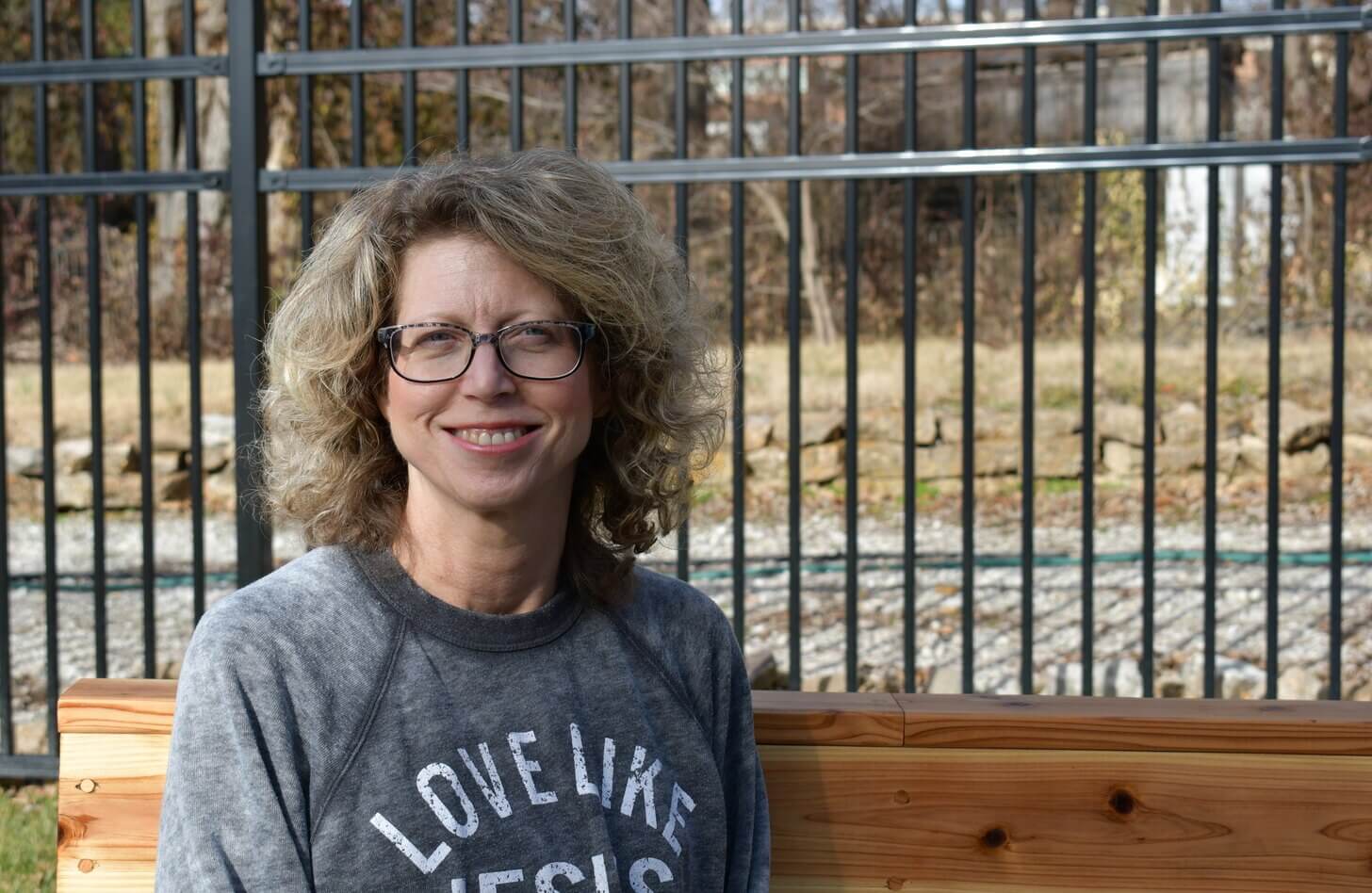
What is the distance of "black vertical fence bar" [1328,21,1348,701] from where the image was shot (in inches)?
115

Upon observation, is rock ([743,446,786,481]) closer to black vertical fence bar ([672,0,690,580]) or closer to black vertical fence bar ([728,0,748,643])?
black vertical fence bar ([728,0,748,643])

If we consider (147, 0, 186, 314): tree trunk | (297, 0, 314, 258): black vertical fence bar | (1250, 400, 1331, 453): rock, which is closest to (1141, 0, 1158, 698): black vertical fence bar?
(297, 0, 314, 258): black vertical fence bar

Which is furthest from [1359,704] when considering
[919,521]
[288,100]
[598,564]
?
[288,100]

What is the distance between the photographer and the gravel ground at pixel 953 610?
579 centimetres

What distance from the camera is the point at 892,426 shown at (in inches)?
406

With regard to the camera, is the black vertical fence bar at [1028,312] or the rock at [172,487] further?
the rock at [172,487]

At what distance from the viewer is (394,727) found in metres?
1.52

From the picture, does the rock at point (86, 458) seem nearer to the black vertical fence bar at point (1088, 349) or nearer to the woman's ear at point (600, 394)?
the black vertical fence bar at point (1088, 349)

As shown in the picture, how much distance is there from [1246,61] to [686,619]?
14217 millimetres

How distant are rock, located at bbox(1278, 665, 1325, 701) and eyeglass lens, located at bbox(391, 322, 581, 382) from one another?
4.27 metres

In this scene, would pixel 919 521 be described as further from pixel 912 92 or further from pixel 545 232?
pixel 545 232

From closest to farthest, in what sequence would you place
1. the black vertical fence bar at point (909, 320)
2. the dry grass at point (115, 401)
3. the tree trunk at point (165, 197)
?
the black vertical fence bar at point (909, 320) < the dry grass at point (115, 401) < the tree trunk at point (165, 197)

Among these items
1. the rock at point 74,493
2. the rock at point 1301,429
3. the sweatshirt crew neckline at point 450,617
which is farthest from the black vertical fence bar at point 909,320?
the rock at point 74,493

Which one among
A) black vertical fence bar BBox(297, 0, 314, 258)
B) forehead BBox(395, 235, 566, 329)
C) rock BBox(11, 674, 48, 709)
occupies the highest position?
black vertical fence bar BBox(297, 0, 314, 258)
